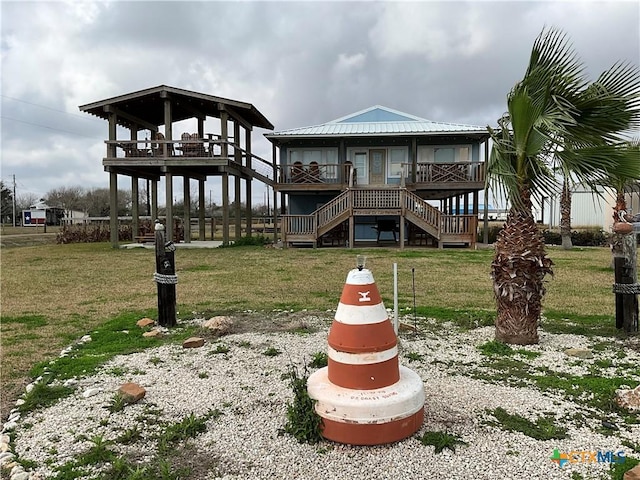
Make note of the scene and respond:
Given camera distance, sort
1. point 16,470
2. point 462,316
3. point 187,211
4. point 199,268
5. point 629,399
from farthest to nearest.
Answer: point 187,211, point 199,268, point 462,316, point 629,399, point 16,470

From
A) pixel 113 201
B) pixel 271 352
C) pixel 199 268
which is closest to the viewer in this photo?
pixel 271 352

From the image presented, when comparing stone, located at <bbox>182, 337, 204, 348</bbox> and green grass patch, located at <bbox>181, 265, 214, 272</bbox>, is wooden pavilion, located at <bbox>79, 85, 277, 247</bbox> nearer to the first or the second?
green grass patch, located at <bbox>181, 265, 214, 272</bbox>

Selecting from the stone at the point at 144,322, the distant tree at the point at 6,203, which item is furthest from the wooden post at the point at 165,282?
the distant tree at the point at 6,203

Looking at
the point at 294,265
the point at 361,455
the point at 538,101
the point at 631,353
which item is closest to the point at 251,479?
the point at 361,455

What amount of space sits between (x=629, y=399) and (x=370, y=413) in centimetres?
207

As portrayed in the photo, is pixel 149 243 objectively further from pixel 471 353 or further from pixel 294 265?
pixel 471 353

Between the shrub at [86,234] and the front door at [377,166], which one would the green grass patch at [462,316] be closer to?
the front door at [377,166]

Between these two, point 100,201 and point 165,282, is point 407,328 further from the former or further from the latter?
point 100,201

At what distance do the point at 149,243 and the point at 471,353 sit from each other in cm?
1749

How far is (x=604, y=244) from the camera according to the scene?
21.1 m

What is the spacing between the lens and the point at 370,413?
289 centimetres

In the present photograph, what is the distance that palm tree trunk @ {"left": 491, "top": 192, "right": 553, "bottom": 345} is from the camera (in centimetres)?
499

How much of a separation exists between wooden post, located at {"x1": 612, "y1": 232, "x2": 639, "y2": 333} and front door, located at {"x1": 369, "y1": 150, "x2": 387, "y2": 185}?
15.8 m

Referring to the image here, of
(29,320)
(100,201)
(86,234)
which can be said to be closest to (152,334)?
(29,320)
